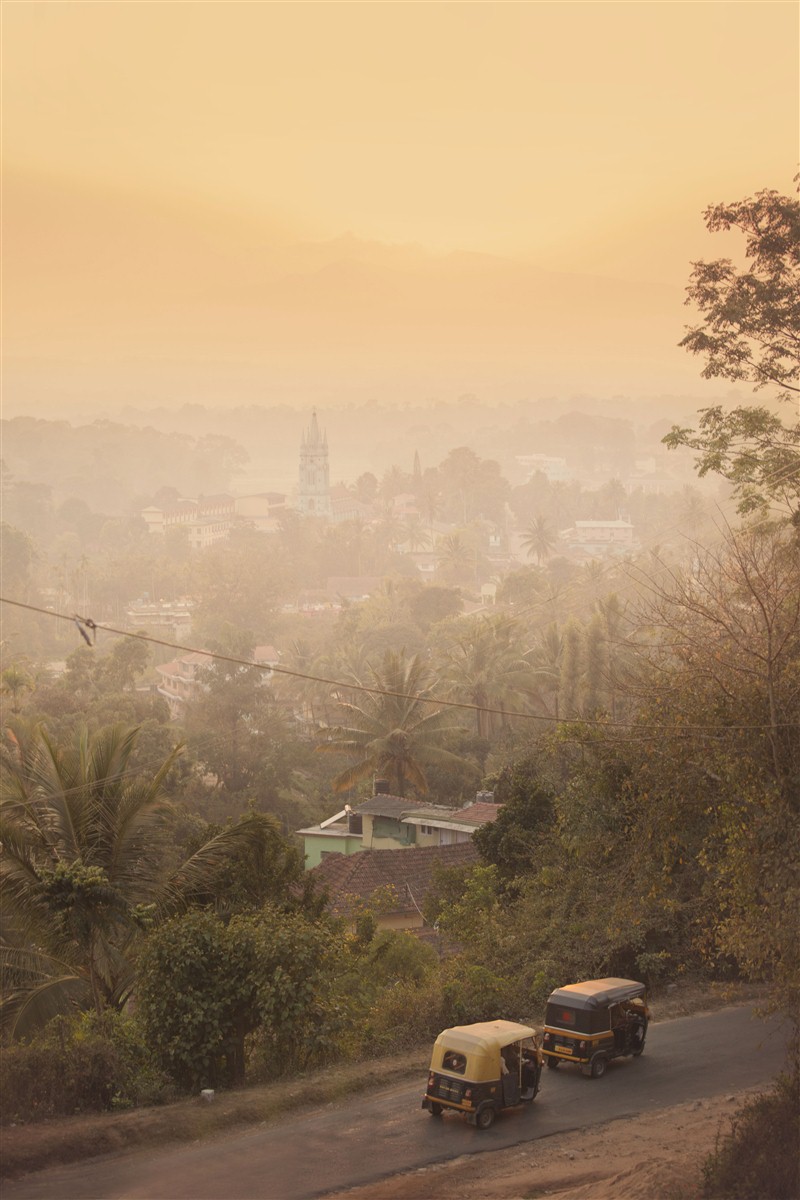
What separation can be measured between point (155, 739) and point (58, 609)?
79477 millimetres

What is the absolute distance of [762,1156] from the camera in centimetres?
873

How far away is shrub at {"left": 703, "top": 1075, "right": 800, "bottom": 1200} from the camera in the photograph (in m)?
8.57

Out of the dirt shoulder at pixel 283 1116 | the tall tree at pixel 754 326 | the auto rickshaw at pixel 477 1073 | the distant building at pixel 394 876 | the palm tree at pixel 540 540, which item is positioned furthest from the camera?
the palm tree at pixel 540 540

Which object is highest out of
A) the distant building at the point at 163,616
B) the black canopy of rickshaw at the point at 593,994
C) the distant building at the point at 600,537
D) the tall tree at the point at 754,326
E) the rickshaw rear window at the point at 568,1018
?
the distant building at the point at 600,537

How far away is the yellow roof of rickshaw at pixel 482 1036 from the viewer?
409 inches

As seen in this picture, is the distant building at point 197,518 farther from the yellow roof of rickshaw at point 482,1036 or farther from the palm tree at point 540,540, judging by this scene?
the yellow roof of rickshaw at point 482,1036

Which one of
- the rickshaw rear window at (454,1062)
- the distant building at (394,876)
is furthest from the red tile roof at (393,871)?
the rickshaw rear window at (454,1062)

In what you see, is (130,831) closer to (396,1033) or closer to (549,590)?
(396,1033)

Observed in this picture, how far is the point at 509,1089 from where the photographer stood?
415 inches

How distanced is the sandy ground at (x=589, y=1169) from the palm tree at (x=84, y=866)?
4.43 metres

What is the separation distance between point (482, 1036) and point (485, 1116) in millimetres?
665

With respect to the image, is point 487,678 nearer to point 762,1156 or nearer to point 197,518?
point 762,1156

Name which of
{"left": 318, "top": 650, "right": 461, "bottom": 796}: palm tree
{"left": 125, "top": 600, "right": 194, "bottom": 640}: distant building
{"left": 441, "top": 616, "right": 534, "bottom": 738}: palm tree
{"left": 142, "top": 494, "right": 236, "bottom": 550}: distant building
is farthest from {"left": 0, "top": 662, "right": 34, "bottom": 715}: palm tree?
{"left": 142, "top": 494, "right": 236, "bottom": 550}: distant building

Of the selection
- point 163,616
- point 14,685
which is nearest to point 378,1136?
point 14,685
